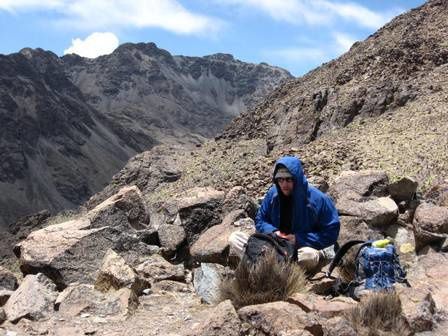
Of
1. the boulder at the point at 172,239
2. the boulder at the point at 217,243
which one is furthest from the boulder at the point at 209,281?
the boulder at the point at 172,239

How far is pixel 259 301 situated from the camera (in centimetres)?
576

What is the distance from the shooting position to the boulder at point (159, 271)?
26.6 feet

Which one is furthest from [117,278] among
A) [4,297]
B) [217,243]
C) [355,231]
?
[355,231]

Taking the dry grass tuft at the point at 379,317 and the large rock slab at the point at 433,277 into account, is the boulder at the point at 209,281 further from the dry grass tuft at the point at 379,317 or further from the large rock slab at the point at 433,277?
the large rock slab at the point at 433,277

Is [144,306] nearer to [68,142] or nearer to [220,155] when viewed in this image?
[220,155]

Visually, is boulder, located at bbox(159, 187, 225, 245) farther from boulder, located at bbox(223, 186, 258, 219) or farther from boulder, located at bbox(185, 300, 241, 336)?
boulder, located at bbox(185, 300, 241, 336)

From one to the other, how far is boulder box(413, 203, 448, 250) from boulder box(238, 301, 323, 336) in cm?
327

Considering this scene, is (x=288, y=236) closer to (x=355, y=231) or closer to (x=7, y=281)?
(x=355, y=231)

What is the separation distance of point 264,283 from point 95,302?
2.04 m

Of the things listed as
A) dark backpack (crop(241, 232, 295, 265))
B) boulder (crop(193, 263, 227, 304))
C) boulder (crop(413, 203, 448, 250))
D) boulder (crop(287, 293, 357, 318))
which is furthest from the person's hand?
boulder (crop(413, 203, 448, 250))

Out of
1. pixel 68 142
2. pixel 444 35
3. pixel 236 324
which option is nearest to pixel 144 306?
pixel 236 324

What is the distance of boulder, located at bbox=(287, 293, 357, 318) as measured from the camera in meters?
5.30

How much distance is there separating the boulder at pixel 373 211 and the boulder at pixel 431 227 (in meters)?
0.68

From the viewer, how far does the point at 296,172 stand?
6316mm
